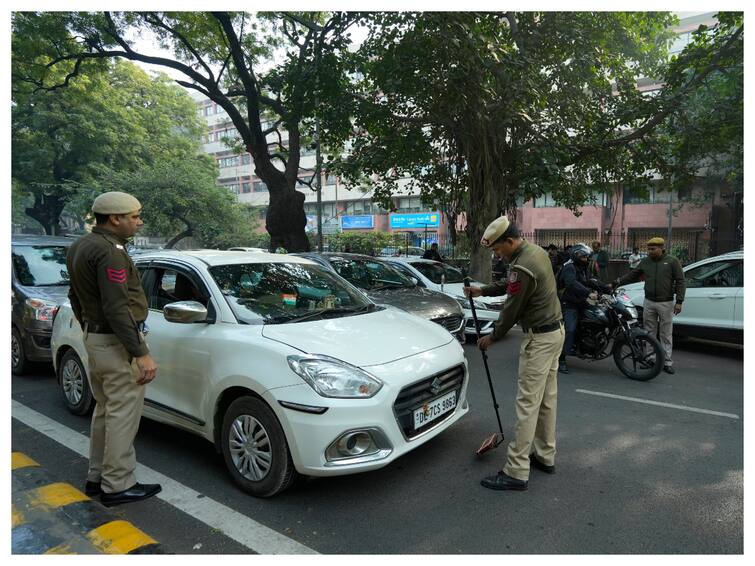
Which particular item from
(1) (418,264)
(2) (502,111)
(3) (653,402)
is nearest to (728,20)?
(2) (502,111)

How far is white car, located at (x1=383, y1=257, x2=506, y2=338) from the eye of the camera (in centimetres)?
796

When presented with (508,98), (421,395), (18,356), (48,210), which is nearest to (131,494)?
(421,395)

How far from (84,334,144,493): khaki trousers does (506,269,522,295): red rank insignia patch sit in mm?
2470

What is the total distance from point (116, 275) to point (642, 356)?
569 centimetres

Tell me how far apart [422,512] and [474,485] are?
51cm

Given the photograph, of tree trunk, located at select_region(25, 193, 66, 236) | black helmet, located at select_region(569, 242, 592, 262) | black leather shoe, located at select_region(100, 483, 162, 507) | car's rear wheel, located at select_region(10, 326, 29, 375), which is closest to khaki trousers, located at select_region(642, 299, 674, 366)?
black helmet, located at select_region(569, 242, 592, 262)

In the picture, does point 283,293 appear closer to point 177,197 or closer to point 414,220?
point 177,197

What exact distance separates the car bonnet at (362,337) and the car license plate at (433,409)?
1.17ft

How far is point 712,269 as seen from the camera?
7414 mm

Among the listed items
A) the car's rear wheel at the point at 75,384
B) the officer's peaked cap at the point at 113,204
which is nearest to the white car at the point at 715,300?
the officer's peaked cap at the point at 113,204

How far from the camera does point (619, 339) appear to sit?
20.0ft

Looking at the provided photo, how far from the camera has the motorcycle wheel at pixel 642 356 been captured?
579cm

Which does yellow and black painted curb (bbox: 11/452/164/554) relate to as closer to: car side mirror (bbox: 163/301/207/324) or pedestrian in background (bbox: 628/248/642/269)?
car side mirror (bbox: 163/301/207/324)

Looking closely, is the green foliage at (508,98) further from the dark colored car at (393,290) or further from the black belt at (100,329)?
the black belt at (100,329)
